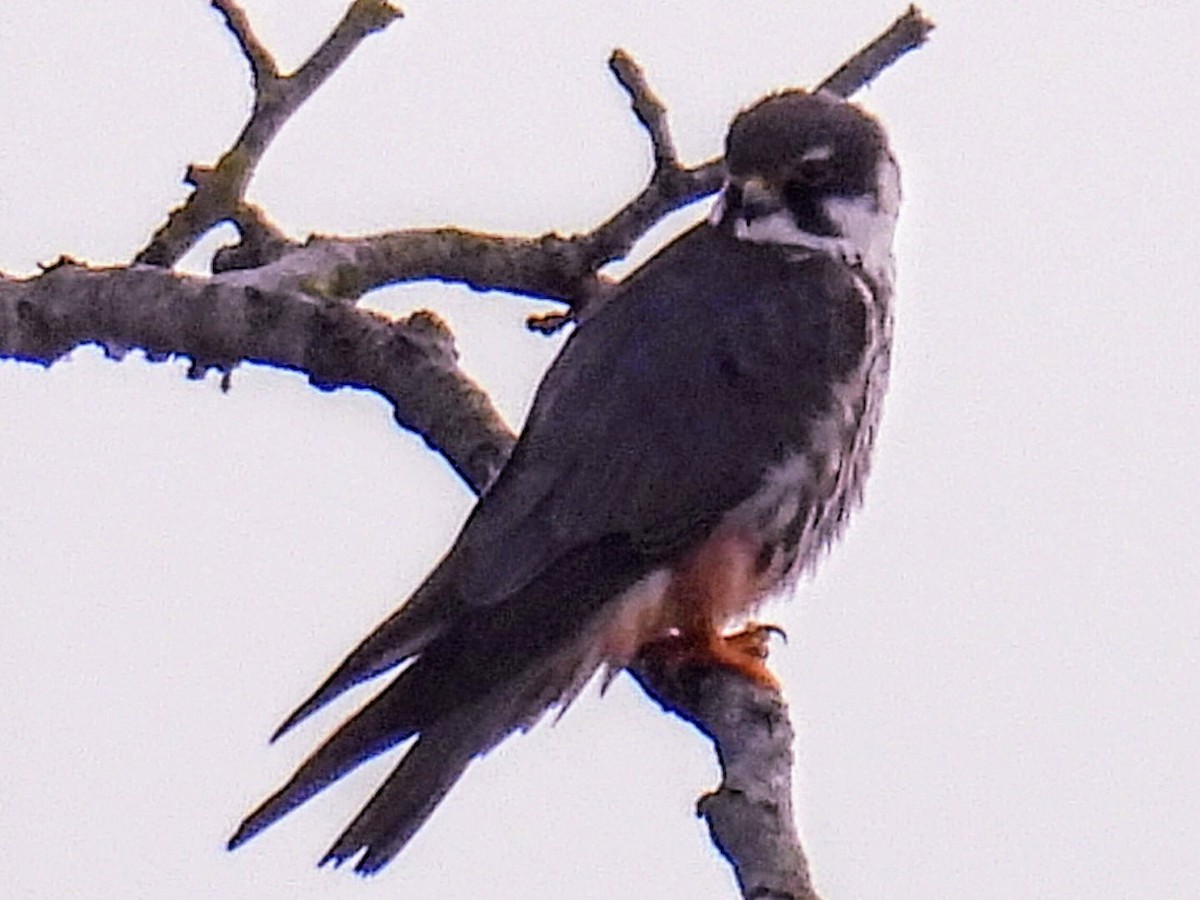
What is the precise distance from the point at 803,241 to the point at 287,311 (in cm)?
124

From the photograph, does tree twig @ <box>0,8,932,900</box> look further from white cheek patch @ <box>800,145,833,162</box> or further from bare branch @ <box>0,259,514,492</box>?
white cheek patch @ <box>800,145,833,162</box>

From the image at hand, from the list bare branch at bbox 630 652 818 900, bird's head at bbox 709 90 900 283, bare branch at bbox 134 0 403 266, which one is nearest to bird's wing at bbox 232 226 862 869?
bird's head at bbox 709 90 900 283

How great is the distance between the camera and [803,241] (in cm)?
692

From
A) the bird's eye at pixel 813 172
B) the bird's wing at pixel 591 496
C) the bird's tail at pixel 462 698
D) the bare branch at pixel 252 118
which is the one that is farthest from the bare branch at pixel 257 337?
Result: the bird's eye at pixel 813 172

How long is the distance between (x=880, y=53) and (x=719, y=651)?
1401 mm

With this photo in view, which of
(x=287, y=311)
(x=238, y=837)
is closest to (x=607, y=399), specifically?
(x=287, y=311)

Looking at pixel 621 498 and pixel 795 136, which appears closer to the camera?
pixel 621 498

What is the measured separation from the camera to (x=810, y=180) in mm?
6969

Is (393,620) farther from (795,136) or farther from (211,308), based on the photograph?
(795,136)

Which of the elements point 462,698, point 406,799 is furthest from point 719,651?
point 406,799

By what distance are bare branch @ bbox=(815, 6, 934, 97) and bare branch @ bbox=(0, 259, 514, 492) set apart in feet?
3.65

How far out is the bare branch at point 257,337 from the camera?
634 centimetres

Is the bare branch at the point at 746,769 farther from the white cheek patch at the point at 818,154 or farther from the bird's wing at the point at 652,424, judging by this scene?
the white cheek patch at the point at 818,154

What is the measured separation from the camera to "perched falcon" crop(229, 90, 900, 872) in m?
5.78
